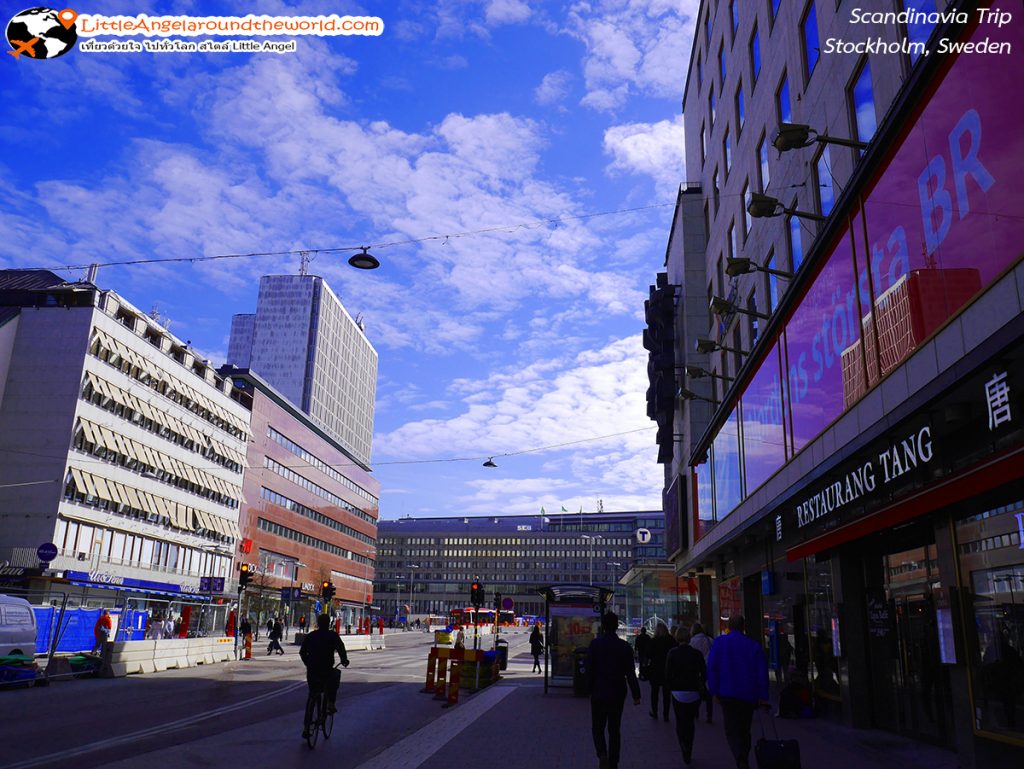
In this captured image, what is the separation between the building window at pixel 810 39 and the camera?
57.1ft

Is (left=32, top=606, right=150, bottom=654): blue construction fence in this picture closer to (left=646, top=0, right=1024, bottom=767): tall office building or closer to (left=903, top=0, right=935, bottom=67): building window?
(left=646, top=0, right=1024, bottom=767): tall office building

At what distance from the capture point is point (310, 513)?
89.9 m

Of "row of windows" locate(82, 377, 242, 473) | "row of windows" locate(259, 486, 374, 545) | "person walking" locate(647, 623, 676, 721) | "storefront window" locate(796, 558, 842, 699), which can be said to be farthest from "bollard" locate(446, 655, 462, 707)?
"row of windows" locate(259, 486, 374, 545)

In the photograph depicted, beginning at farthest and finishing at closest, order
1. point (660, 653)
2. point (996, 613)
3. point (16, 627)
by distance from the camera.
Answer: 1. point (16, 627)
2. point (660, 653)
3. point (996, 613)

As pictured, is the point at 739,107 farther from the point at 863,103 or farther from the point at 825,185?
the point at 863,103

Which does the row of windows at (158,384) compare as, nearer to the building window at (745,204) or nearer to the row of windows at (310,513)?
the row of windows at (310,513)

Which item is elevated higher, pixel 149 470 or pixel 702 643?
pixel 149 470

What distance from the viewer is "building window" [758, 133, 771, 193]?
21672 millimetres

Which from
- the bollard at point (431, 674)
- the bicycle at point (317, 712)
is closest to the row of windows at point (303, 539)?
the bollard at point (431, 674)

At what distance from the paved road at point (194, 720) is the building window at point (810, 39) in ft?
49.6

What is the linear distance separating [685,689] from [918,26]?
388 inches

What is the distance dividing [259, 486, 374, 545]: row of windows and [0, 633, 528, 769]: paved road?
55392mm

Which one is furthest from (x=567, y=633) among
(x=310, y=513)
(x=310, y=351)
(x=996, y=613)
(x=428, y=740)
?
(x=310, y=351)

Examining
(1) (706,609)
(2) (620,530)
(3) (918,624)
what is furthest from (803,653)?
(2) (620,530)
